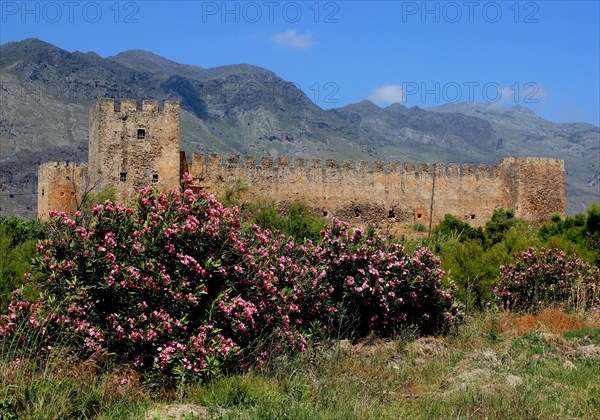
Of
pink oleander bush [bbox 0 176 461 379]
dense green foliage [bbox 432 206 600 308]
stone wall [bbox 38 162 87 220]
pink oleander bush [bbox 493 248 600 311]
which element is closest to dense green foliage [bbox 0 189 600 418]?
pink oleander bush [bbox 0 176 461 379]

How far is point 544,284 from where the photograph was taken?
572 inches

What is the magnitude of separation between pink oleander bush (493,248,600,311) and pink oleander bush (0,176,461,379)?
605cm

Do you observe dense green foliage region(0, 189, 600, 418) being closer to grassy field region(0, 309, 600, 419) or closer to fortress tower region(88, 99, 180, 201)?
grassy field region(0, 309, 600, 419)

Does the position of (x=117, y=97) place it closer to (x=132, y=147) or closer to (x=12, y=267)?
(x=132, y=147)

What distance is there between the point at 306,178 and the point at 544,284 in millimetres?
17181

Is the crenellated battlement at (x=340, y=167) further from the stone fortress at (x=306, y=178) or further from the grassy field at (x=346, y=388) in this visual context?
the grassy field at (x=346, y=388)

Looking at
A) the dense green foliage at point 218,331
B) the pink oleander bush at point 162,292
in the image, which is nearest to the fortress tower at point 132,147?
the dense green foliage at point 218,331

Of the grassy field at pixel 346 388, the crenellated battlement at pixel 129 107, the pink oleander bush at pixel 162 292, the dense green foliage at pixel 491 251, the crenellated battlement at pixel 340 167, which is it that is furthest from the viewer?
the crenellated battlement at pixel 340 167

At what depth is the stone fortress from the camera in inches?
1023

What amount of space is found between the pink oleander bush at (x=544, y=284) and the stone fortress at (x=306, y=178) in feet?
45.6

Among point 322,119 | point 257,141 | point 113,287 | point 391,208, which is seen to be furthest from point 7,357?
point 322,119

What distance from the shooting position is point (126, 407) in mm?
7070

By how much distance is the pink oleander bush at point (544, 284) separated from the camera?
14398mm

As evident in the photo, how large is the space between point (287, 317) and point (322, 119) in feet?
618
